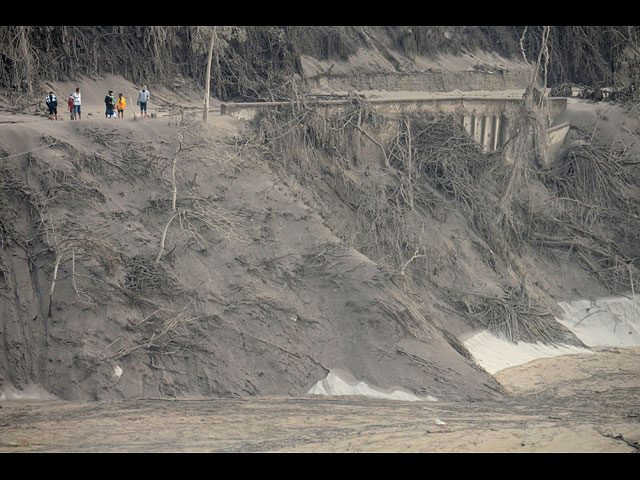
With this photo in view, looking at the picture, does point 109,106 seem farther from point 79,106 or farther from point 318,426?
point 318,426

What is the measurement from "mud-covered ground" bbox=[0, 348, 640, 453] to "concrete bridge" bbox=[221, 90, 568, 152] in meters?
10.7

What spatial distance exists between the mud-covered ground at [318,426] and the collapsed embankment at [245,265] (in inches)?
28.9

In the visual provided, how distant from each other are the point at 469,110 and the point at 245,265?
41.9 feet

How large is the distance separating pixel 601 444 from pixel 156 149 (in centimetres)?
1256

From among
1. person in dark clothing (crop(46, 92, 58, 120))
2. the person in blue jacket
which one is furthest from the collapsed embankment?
person in dark clothing (crop(46, 92, 58, 120))

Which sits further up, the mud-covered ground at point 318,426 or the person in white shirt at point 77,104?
the person in white shirt at point 77,104

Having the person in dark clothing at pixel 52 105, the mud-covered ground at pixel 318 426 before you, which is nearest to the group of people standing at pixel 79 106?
the person in dark clothing at pixel 52 105

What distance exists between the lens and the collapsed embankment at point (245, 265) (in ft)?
62.6

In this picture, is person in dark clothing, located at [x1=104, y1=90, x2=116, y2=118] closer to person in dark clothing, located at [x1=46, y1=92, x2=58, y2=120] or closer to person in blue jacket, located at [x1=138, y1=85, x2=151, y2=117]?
person in blue jacket, located at [x1=138, y1=85, x2=151, y2=117]

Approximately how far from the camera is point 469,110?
30.8m

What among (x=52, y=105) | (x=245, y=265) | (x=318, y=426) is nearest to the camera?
(x=318, y=426)

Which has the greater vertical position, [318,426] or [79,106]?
[79,106]

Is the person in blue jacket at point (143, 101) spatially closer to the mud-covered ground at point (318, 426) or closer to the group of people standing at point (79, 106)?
the group of people standing at point (79, 106)

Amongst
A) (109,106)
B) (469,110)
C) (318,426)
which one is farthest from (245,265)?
(469,110)
